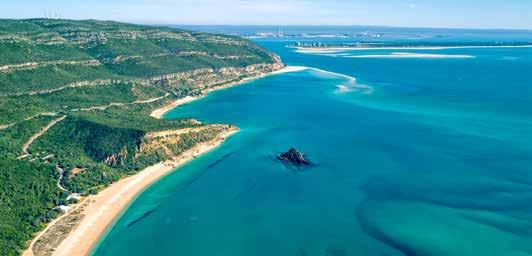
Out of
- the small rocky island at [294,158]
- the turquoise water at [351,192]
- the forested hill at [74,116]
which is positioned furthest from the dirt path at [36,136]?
the small rocky island at [294,158]

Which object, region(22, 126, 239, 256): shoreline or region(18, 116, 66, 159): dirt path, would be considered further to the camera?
region(18, 116, 66, 159): dirt path

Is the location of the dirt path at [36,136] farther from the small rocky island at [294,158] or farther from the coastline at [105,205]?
the small rocky island at [294,158]

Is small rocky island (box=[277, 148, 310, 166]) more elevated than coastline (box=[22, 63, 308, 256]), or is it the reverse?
small rocky island (box=[277, 148, 310, 166])

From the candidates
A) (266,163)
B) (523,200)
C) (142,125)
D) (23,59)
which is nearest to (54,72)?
(23,59)

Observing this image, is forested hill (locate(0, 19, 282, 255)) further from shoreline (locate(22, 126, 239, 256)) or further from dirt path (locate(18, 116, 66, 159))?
shoreline (locate(22, 126, 239, 256))

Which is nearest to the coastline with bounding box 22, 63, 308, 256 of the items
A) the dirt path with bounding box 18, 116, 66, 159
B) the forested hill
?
the forested hill

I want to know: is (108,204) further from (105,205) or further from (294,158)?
(294,158)
